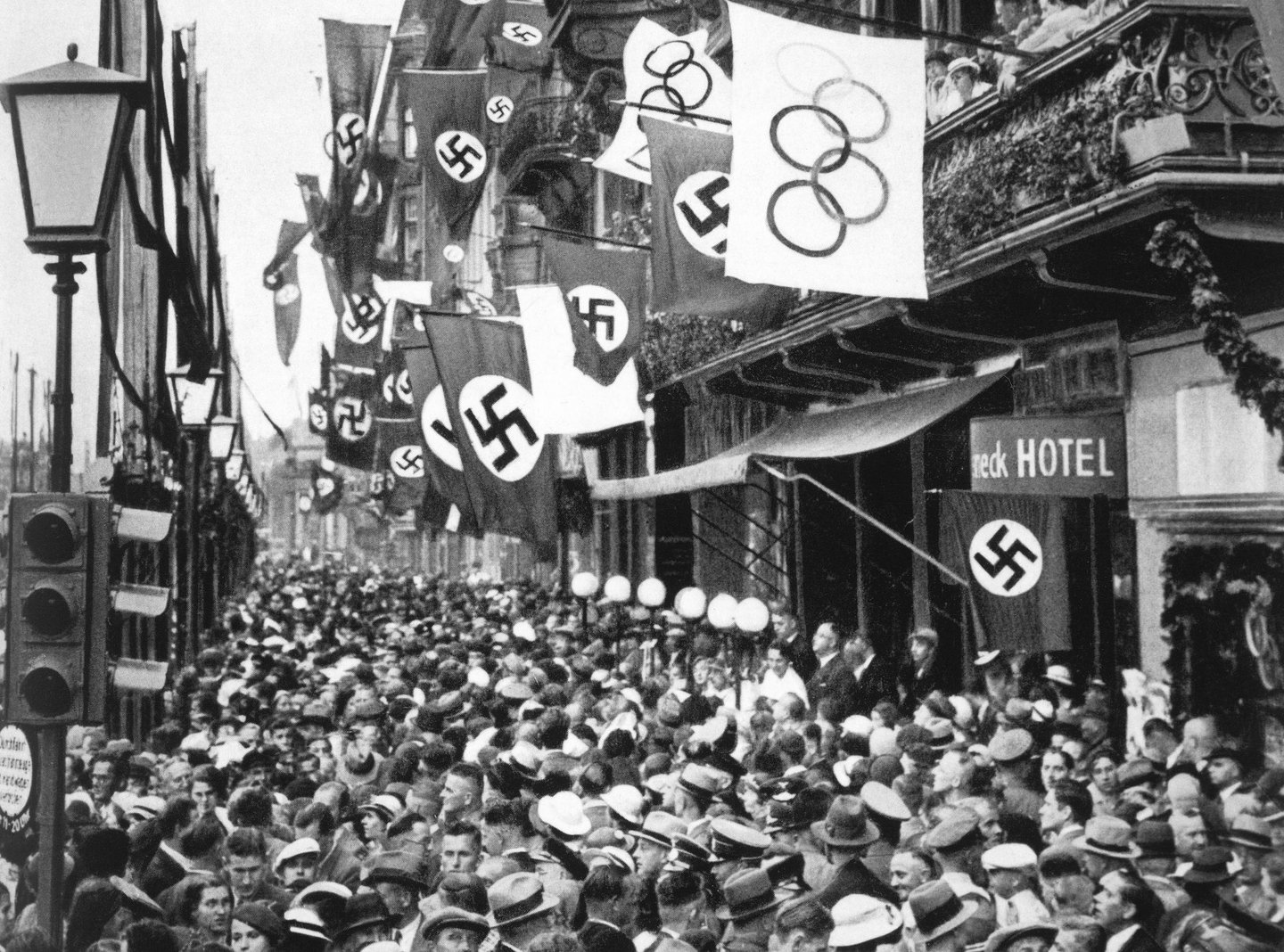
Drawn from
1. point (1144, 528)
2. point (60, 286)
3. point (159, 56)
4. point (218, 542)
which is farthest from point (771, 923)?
point (218, 542)

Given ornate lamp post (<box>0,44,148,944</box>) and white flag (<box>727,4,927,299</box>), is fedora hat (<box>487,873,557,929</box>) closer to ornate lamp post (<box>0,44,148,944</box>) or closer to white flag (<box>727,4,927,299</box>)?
ornate lamp post (<box>0,44,148,944</box>)

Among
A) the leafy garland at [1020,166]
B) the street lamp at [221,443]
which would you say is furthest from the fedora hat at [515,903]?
the street lamp at [221,443]

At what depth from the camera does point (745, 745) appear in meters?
10.6

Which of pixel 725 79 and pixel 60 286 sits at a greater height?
Answer: pixel 725 79

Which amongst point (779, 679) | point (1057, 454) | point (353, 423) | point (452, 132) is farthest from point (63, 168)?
point (353, 423)

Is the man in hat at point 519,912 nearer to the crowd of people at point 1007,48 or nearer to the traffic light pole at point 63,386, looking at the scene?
the traffic light pole at point 63,386

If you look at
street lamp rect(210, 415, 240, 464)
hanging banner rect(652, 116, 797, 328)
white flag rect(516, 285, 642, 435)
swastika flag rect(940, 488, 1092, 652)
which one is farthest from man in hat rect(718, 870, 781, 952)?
street lamp rect(210, 415, 240, 464)

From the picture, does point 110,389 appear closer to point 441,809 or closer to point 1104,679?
point 441,809

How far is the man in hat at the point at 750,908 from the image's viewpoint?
252 inches

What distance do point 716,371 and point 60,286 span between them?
41.7 feet

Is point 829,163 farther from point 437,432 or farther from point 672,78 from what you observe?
point 437,432

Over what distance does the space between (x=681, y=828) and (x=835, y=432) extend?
7.65 metres

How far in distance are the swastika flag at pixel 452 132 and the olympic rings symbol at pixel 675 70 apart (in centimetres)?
695

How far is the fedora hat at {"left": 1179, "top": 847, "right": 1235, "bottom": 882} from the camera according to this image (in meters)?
6.11
